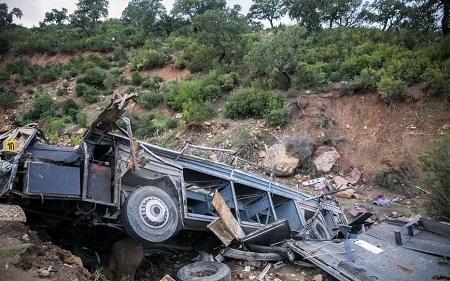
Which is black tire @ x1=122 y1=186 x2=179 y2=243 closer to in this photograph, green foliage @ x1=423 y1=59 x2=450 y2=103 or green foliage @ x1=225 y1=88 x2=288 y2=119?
green foliage @ x1=225 y1=88 x2=288 y2=119

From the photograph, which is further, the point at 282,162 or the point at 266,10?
the point at 266,10

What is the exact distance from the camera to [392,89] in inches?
531

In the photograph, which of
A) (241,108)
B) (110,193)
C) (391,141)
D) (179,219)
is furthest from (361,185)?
(110,193)

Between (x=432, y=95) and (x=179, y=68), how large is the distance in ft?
48.7

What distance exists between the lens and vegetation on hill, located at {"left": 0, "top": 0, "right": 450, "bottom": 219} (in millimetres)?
14703

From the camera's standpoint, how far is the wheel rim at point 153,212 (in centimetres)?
504

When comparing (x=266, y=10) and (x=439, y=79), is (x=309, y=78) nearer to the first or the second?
(x=439, y=79)

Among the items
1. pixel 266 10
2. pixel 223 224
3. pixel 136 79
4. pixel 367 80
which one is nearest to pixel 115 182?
pixel 223 224

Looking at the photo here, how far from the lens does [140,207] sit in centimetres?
505

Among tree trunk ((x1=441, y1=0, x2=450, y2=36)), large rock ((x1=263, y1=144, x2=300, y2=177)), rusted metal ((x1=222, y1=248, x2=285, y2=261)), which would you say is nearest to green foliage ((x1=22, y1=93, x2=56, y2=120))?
large rock ((x1=263, y1=144, x2=300, y2=177))

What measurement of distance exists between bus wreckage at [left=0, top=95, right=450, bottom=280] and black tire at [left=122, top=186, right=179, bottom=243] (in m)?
0.01

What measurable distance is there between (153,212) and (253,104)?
1023 cm

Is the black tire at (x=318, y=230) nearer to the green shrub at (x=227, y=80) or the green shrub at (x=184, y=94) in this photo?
the green shrub at (x=184, y=94)

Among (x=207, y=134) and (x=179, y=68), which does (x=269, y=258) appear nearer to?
(x=207, y=134)
